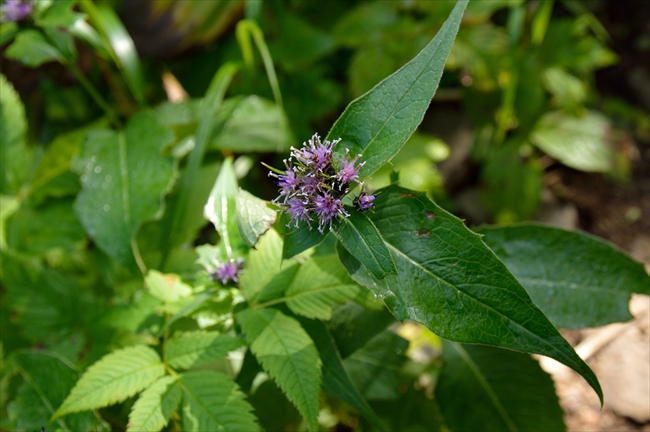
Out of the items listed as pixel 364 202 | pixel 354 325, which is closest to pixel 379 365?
pixel 354 325

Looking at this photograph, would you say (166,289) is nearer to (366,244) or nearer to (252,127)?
(366,244)

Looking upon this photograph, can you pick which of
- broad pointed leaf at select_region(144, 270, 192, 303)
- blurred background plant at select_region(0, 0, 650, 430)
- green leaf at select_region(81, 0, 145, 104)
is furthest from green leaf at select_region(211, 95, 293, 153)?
broad pointed leaf at select_region(144, 270, 192, 303)

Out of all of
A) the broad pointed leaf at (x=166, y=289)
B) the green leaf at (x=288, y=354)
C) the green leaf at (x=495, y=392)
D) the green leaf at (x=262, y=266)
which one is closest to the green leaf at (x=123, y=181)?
the broad pointed leaf at (x=166, y=289)

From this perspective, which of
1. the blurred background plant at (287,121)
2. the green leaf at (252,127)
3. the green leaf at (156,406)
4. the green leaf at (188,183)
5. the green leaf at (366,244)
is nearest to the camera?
the green leaf at (366,244)

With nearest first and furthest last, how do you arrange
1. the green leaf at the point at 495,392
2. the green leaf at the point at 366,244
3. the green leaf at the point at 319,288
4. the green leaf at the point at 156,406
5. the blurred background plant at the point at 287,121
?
the green leaf at the point at 366,244 < the green leaf at the point at 156,406 < the green leaf at the point at 319,288 < the green leaf at the point at 495,392 < the blurred background plant at the point at 287,121

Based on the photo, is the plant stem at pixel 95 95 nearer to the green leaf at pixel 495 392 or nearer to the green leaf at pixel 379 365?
the green leaf at pixel 379 365

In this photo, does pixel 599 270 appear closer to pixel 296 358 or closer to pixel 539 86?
pixel 296 358
